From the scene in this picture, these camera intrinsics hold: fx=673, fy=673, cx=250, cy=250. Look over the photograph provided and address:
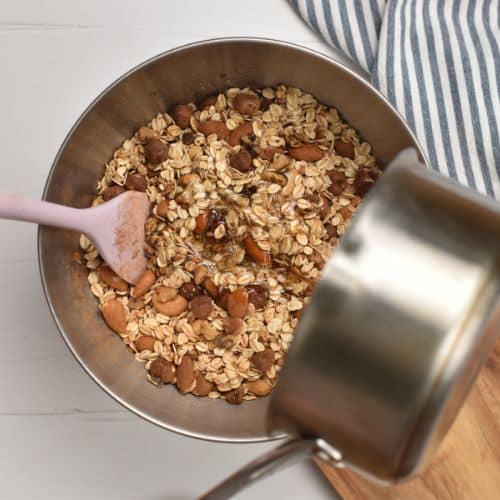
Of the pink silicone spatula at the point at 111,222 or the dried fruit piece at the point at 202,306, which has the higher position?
the pink silicone spatula at the point at 111,222

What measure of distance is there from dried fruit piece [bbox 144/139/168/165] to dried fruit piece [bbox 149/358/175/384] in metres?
0.23

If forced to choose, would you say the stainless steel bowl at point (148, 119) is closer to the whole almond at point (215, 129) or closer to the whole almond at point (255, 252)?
the whole almond at point (215, 129)

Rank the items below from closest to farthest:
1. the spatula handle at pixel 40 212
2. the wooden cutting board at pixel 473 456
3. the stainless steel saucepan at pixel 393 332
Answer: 1. the stainless steel saucepan at pixel 393 332
2. the spatula handle at pixel 40 212
3. the wooden cutting board at pixel 473 456

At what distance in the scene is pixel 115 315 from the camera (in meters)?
0.78

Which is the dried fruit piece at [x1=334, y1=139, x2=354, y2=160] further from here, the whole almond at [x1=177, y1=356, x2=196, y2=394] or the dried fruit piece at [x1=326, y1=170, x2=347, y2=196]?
the whole almond at [x1=177, y1=356, x2=196, y2=394]

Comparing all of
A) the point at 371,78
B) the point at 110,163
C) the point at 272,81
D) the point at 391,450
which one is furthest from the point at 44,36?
the point at 391,450

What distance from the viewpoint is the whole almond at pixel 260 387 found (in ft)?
2.52

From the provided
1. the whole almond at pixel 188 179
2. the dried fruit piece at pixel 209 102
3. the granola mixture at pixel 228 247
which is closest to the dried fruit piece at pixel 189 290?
the granola mixture at pixel 228 247

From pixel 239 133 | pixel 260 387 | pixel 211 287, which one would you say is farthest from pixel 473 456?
pixel 239 133

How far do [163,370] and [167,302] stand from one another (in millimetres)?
78

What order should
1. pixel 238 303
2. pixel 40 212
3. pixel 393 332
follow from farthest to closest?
pixel 238 303 < pixel 40 212 < pixel 393 332

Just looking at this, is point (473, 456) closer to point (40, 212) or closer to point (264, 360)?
point (264, 360)

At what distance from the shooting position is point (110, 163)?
2.64ft

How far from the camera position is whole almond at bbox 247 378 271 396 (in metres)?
0.77
